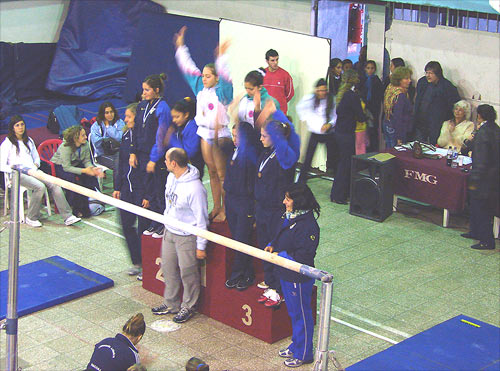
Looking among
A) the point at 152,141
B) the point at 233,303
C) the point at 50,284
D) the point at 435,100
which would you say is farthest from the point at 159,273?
the point at 435,100

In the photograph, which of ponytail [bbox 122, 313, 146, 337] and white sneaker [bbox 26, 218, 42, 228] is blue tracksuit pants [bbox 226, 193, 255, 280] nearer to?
ponytail [bbox 122, 313, 146, 337]

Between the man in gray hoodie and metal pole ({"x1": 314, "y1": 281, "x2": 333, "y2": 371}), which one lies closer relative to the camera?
metal pole ({"x1": 314, "y1": 281, "x2": 333, "y2": 371})

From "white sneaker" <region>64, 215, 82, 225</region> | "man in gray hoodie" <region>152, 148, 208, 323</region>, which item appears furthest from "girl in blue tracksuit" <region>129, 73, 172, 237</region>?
"white sneaker" <region>64, 215, 82, 225</region>

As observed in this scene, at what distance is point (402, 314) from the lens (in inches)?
266

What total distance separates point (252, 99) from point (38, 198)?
3.50m

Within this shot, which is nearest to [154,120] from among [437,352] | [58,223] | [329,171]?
[58,223]

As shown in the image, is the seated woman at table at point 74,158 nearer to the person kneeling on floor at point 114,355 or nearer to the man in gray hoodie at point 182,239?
the man in gray hoodie at point 182,239

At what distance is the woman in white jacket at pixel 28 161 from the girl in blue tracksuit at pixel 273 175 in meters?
3.77

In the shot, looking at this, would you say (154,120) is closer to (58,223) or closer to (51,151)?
(58,223)

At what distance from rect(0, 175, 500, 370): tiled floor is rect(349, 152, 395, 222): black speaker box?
Answer: 14cm

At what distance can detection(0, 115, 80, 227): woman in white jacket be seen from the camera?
904 centimetres

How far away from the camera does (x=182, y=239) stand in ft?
21.0

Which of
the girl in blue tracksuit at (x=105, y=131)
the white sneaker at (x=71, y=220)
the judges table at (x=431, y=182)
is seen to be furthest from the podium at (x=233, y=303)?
the judges table at (x=431, y=182)

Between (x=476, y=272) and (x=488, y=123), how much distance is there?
1.63 m
